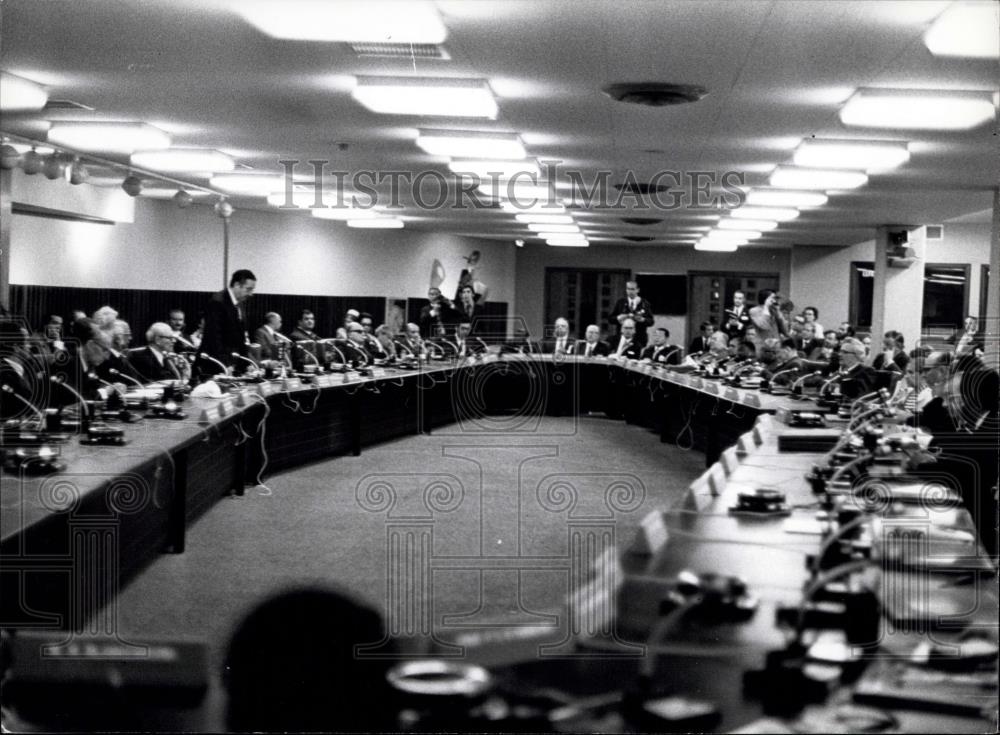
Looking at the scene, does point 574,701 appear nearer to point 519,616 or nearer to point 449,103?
point 519,616

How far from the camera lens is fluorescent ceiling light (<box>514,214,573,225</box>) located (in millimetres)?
14117

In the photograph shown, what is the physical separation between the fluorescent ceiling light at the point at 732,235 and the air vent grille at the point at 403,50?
35.4ft

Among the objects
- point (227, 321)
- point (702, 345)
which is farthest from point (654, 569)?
point (702, 345)

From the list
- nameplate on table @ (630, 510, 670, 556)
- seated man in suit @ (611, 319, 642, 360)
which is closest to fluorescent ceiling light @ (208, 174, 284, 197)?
seated man in suit @ (611, 319, 642, 360)

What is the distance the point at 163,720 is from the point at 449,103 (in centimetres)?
438

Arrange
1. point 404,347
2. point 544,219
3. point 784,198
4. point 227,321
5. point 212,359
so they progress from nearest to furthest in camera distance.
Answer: point 227,321 → point 212,359 → point 784,198 → point 404,347 → point 544,219

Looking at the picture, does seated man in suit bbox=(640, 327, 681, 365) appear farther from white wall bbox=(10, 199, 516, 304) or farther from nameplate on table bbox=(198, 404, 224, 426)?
nameplate on table bbox=(198, 404, 224, 426)

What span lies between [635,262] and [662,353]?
8.31 meters

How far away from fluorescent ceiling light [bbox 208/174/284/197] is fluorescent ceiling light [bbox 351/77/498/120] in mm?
4621

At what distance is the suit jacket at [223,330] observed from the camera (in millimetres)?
7543

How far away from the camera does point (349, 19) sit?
14.3 feet

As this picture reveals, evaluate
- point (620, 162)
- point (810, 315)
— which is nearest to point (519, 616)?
point (620, 162)

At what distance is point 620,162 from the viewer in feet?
29.0

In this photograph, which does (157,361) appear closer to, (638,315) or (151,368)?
(151,368)
